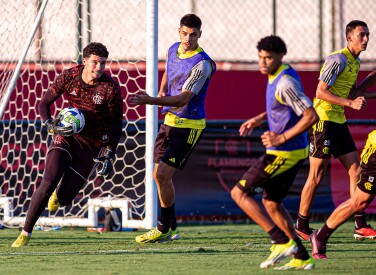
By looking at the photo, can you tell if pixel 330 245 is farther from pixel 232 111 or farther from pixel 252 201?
pixel 232 111

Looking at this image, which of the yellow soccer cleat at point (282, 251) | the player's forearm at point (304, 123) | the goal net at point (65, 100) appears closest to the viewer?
the player's forearm at point (304, 123)

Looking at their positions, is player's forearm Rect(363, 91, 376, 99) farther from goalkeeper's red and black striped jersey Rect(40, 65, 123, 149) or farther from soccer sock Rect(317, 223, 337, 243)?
goalkeeper's red and black striped jersey Rect(40, 65, 123, 149)

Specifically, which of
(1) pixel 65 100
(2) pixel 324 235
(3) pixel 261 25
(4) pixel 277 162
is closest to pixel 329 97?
(2) pixel 324 235

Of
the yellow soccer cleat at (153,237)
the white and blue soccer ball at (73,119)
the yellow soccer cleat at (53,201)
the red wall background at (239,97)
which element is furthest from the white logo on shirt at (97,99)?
the red wall background at (239,97)

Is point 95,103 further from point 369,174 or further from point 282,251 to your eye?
point 282,251

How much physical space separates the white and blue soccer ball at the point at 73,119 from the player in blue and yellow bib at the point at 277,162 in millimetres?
2514

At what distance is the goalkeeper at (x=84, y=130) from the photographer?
392 inches

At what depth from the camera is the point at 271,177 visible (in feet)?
25.8

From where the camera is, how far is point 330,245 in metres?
10.0

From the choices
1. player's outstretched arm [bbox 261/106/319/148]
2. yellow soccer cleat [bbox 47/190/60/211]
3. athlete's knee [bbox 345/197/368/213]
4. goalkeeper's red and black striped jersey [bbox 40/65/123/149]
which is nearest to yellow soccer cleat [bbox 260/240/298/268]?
player's outstretched arm [bbox 261/106/319/148]

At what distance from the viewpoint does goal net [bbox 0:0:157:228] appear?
1187 cm

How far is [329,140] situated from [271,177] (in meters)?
2.67

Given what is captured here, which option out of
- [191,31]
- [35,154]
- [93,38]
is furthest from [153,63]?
[93,38]

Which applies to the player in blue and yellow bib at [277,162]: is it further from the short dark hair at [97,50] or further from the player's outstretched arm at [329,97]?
the short dark hair at [97,50]
